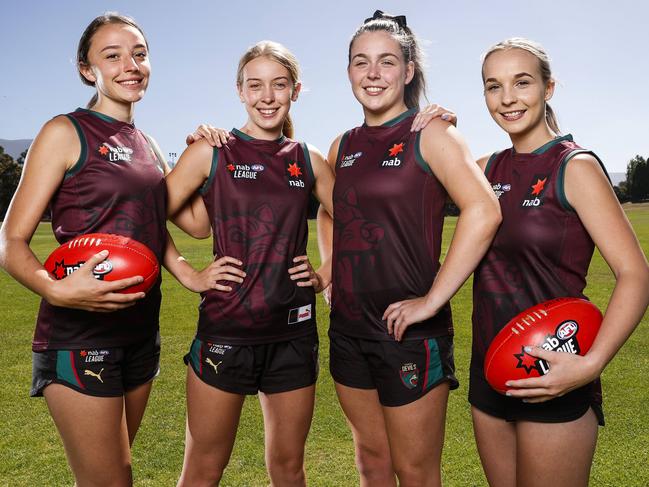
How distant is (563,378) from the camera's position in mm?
2270

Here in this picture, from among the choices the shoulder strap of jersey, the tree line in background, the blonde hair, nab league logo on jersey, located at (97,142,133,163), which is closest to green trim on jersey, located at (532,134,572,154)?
the blonde hair

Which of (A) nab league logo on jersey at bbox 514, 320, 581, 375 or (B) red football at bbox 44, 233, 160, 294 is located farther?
(B) red football at bbox 44, 233, 160, 294

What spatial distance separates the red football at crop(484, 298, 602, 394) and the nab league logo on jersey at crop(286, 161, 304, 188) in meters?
1.28

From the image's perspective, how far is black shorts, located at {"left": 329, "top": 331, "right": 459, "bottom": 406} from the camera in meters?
2.80

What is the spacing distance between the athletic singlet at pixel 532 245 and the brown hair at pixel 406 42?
0.70 metres

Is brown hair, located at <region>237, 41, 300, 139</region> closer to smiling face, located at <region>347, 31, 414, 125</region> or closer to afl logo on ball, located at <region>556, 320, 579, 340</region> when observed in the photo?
smiling face, located at <region>347, 31, 414, 125</region>

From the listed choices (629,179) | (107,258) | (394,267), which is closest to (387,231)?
(394,267)

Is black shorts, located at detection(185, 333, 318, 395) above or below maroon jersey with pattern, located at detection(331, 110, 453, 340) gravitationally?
below

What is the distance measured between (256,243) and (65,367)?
3.47 feet

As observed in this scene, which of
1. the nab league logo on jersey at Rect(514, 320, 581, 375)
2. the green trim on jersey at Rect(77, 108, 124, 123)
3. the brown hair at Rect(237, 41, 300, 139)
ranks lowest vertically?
the nab league logo on jersey at Rect(514, 320, 581, 375)

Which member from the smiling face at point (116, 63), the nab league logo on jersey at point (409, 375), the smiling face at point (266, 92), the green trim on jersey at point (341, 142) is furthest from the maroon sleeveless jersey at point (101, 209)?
the nab league logo on jersey at point (409, 375)

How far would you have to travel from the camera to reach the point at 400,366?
2.81 metres

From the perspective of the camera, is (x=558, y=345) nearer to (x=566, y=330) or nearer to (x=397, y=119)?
(x=566, y=330)

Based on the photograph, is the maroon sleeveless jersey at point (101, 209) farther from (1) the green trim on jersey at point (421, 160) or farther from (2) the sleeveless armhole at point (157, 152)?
(1) the green trim on jersey at point (421, 160)
